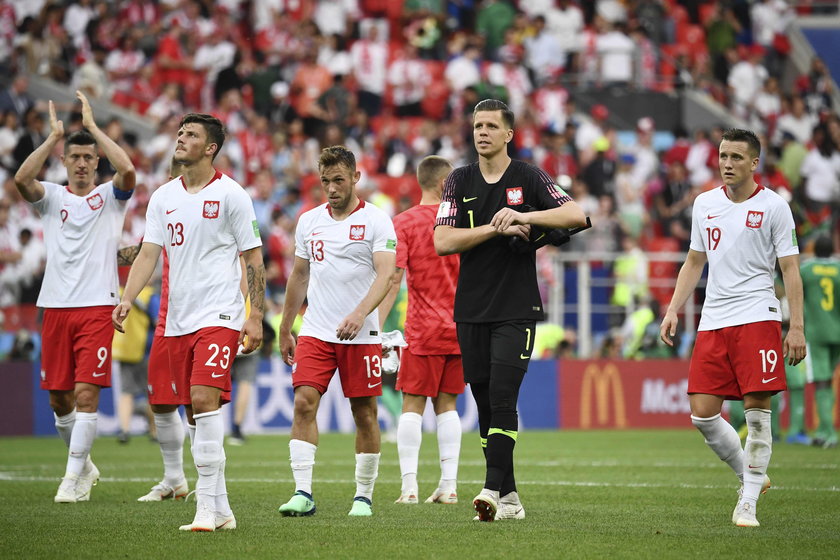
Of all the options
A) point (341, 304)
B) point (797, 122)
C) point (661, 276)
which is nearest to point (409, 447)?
point (341, 304)

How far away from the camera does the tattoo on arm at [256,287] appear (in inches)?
336

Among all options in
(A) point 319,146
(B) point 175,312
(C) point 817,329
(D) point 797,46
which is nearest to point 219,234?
(B) point 175,312

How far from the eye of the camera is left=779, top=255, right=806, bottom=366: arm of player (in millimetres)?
8672

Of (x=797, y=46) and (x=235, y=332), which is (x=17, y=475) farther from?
(x=797, y=46)

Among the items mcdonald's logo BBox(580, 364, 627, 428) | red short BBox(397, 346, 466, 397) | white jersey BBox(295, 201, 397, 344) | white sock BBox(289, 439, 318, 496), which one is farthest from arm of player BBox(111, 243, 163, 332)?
mcdonald's logo BBox(580, 364, 627, 428)

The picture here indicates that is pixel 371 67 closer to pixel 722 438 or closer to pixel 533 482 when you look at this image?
pixel 533 482

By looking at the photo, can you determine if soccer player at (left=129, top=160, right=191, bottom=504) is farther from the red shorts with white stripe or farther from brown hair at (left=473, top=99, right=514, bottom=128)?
brown hair at (left=473, top=99, right=514, bottom=128)

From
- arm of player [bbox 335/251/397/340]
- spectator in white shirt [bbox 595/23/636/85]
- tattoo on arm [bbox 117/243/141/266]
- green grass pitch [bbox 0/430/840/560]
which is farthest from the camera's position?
spectator in white shirt [bbox 595/23/636/85]

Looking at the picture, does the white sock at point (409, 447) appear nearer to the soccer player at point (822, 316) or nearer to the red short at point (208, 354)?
the red short at point (208, 354)

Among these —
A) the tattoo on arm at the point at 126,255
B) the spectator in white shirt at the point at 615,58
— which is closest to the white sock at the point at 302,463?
the tattoo on arm at the point at 126,255

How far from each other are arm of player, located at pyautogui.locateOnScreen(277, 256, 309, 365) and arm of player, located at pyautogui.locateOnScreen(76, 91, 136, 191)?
1759 mm

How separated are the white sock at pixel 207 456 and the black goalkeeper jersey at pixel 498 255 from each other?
6.03 ft

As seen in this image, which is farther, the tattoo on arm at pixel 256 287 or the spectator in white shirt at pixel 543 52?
the spectator in white shirt at pixel 543 52

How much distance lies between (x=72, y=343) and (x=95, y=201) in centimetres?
117
